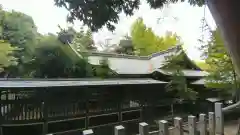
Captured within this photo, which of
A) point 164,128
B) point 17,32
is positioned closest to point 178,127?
point 164,128

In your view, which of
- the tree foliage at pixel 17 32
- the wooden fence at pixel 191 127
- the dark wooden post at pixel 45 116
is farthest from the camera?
the tree foliage at pixel 17 32

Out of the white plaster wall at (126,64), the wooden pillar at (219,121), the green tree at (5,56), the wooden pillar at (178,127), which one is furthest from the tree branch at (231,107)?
the green tree at (5,56)

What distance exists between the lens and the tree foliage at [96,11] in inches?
135

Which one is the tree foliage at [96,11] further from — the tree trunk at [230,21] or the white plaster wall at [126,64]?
the white plaster wall at [126,64]

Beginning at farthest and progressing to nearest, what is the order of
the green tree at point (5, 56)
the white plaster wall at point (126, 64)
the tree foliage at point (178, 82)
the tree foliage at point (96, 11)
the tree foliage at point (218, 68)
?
the green tree at point (5, 56) → the white plaster wall at point (126, 64) → the tree foliage at point (178, 82) → the tree foliage at point (218, 68) → the tree foliage at point (96, 11)

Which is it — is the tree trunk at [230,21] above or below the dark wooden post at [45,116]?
above

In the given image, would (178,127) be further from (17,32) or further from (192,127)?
(17,32)

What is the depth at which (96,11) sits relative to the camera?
137 inches

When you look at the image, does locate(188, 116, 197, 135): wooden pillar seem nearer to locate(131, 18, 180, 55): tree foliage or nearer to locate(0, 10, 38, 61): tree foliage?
locate(0, 10, 38, 61): tree foliage

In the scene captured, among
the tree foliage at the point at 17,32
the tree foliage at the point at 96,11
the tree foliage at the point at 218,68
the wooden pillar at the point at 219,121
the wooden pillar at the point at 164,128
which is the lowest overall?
the wooden pillar at the point at 219,121

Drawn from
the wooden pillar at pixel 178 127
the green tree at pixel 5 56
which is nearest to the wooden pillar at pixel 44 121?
the wooden pillar at pixel 178 127

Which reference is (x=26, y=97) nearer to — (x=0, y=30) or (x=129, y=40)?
(x=0, y=30)

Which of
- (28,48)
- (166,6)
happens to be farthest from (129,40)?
(166,6)

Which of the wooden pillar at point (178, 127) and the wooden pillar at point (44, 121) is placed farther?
the wooden pillar at point (44, 121)
